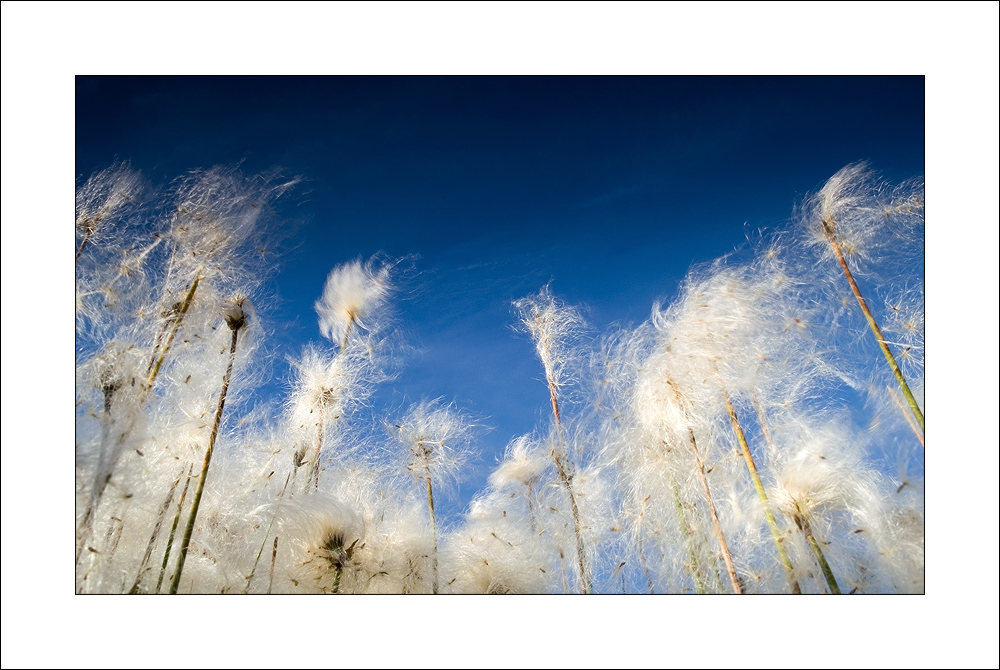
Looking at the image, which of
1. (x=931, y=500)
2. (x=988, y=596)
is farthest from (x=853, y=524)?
(x=988, y=596)

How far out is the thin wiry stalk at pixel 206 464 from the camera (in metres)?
2.42

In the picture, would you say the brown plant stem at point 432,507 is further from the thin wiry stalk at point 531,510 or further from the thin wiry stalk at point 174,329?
the thin wiry stalk at point 174,329

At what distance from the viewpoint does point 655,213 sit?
11.1ft

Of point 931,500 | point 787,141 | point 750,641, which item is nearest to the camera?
point 750,641

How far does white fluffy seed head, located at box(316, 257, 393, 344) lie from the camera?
3.59 metres

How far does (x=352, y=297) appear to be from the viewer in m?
3.65

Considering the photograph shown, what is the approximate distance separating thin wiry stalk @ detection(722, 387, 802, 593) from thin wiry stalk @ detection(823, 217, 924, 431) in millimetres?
775

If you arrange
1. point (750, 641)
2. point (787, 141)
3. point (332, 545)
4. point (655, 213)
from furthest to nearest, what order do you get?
Result: 1. point (655, 213)
2. point (787, 141)
3. point (332, 545)
4. point (750, 641)

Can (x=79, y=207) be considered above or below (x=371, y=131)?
below

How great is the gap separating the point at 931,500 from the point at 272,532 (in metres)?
3.41

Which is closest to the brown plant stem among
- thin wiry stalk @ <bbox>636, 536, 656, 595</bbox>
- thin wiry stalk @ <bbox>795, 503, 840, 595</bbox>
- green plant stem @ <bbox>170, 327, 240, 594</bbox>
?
thin wiry stalk @ <bbox>636, 536, 656, 595</bbox>

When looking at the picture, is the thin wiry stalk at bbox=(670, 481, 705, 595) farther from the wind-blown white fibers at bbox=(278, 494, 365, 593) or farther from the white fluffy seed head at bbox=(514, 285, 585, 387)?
the wind-blown white fibers at bbox=(278, 494, 365, 593)

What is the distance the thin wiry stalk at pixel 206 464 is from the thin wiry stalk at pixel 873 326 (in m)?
3.40

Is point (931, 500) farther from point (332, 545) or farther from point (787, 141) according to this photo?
point (332, 545)
